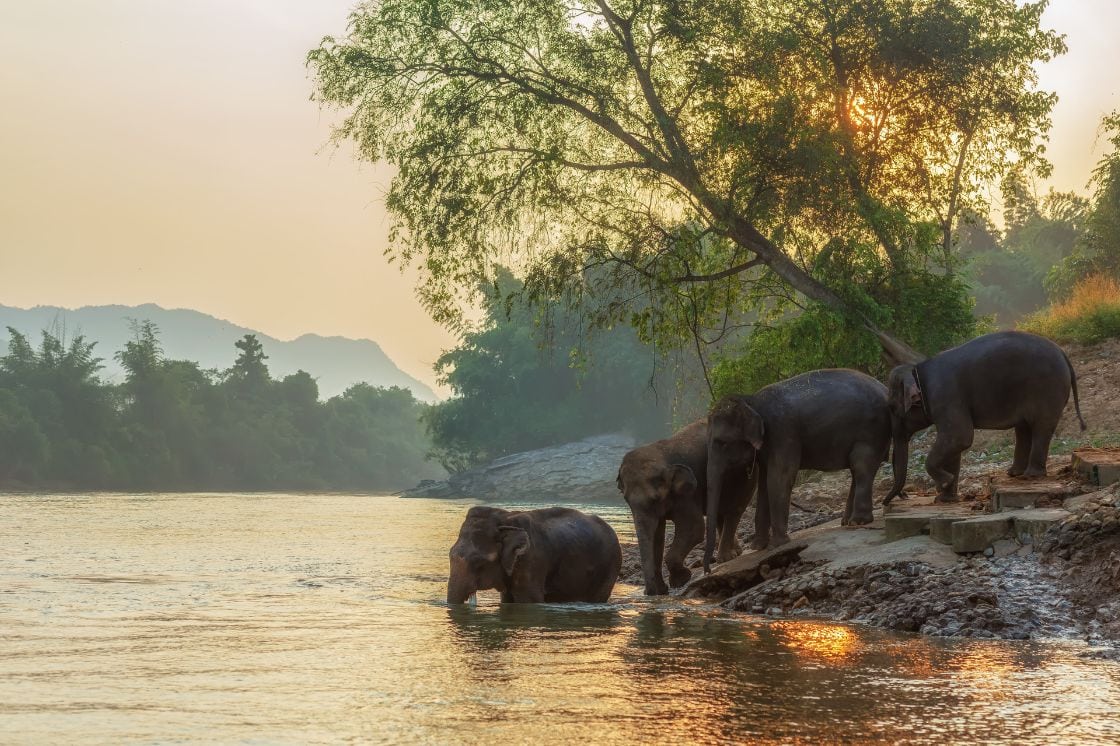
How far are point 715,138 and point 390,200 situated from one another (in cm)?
614

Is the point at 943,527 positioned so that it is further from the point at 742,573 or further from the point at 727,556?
the point at 727,556

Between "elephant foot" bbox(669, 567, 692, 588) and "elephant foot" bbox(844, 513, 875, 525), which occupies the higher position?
"elephant foot" bbox(844, 513, 875, 525)

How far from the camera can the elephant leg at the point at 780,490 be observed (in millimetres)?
14812

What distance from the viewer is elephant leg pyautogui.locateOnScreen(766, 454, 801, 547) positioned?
14812mm

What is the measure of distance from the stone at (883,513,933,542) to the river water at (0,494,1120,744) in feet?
6.62

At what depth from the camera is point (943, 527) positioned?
514 inches

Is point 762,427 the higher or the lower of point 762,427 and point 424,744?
the higher

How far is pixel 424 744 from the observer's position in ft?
21.6

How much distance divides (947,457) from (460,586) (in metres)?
5.60

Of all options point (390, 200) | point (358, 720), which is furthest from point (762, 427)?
point (390, 200)

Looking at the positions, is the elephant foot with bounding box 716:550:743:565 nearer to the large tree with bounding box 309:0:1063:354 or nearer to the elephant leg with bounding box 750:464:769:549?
the elephant leg with bounding box 750:464:769:549

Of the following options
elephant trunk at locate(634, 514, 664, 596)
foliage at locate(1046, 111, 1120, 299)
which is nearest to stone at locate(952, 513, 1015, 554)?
elephant trunk at locate(634, 514, 664, 596)

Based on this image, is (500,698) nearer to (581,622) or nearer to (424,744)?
(424,744)

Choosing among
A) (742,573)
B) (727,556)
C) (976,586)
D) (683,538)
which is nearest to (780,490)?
(742,573)
